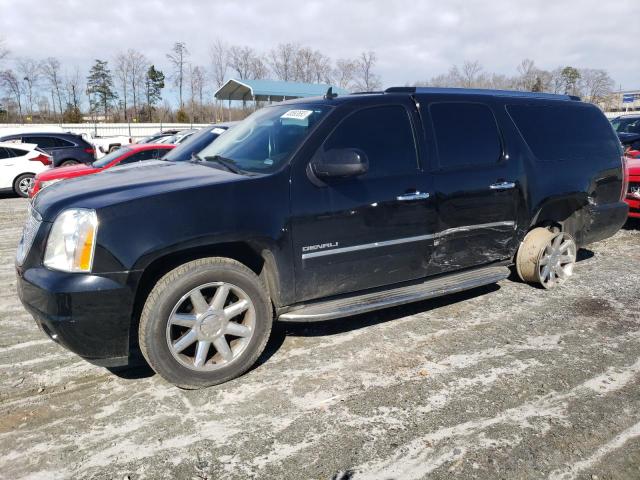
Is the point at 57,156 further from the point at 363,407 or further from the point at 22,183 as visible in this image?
the point at 363,407

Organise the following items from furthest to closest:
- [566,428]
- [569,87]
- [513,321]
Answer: [569,87], [513,321], [566,428]

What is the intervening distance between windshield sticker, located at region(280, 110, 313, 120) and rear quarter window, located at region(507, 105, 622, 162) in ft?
6.77

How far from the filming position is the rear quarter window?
479 cm

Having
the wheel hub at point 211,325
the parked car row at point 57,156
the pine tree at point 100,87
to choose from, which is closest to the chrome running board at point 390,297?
the wheel hub at point 211,325

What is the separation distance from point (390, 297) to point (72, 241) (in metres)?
2.23

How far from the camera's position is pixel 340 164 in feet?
11.2

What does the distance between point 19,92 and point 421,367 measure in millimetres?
68895

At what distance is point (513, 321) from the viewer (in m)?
4.39

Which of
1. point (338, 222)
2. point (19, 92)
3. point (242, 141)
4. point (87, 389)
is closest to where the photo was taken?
point (87, 389)

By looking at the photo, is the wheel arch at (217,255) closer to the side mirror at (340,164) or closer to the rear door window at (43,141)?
the side mirror at (340,164)

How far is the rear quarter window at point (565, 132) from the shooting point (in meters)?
4.79

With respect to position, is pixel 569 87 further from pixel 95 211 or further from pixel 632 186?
pixel 95 211

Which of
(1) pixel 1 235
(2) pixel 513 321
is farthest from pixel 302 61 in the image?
(2) pixel 513 321

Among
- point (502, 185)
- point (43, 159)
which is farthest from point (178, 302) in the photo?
point (43, 159)
